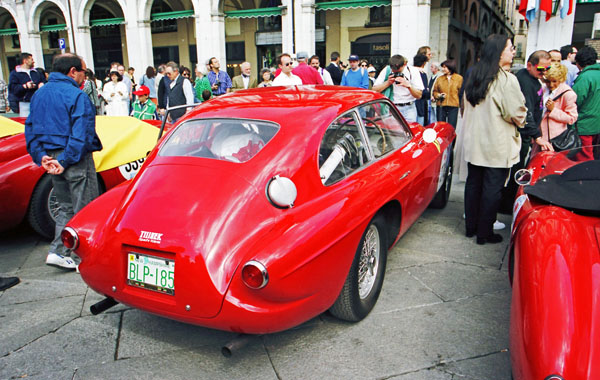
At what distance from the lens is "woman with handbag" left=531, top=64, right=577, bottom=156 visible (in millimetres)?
4984

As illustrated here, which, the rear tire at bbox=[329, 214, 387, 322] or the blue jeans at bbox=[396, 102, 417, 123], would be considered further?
the blue jeans at bbox=[396, 102, 417, 123]

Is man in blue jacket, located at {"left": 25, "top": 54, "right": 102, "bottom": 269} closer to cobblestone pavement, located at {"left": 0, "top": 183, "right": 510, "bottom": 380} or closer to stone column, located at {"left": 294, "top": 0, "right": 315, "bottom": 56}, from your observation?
cobblestone pavement, located at {"left": 0, "top": 183, "right": 510, "bottom": 380}

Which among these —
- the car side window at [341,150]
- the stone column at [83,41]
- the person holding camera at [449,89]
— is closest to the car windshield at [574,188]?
the car side window at [341,150]

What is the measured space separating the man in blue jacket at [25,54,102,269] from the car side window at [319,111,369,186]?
88.6 inches

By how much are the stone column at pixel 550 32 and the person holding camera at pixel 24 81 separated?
10.7 m

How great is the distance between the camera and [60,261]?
4277 mm

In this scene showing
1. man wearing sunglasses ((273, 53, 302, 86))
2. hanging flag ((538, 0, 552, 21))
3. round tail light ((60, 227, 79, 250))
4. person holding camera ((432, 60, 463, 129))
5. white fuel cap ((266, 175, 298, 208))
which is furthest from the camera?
hanging flag ((538, 0, 552, 21))

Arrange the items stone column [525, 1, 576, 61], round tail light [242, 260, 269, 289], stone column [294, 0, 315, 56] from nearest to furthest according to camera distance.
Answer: round tail light [242, 260, 269, 289], stone column [525, 1, 576, 61], stone column [294, 0, 315, 56]

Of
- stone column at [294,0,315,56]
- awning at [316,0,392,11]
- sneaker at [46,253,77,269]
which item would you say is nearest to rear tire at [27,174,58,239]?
sneaker at [46,253,77,269]

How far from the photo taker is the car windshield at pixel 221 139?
3098 millimetres

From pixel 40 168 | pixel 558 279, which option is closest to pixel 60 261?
pixel 40 168

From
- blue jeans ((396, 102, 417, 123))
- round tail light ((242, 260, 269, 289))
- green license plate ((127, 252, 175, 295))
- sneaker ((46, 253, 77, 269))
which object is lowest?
sneaker ((46, 253, 77, 269))

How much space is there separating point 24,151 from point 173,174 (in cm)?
293

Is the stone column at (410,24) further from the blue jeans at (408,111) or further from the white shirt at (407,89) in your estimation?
the blue jeans at (408,111)
